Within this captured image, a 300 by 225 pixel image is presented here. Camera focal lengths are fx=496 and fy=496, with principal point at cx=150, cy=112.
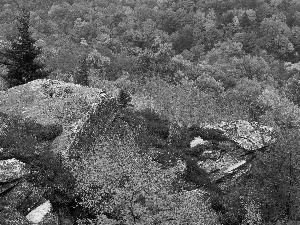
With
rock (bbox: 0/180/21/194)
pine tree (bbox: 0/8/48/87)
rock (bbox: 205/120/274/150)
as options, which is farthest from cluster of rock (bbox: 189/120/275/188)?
rock (bbox: 0/180/21/194)

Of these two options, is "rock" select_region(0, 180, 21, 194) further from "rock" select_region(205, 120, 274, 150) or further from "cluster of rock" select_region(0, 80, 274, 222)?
"rock" select_region(205, 120, 274, 150)

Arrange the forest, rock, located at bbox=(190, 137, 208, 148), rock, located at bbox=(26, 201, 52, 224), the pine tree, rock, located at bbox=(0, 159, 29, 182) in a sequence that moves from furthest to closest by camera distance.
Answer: the pine tree < rock, located at bbox=(190, 137, 208, 148) < the forest < rock, located at bbox=(0, 159, 29, 182) < rock, located at bbox=(26, 201, 52, 224)

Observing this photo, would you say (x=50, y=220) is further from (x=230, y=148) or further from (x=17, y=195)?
(x=230, y=148)

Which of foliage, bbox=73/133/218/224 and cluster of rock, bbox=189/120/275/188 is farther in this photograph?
cluster of rock, bbox=189/120/275/188

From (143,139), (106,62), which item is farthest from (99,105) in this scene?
(106,62)

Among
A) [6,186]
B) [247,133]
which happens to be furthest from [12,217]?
[247,133]

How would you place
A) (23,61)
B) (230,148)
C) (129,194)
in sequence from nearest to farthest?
1. (129,194)
2. (230,148)
3. (23,61)

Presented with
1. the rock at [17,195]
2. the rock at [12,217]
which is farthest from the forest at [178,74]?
the rock at [12,217]
